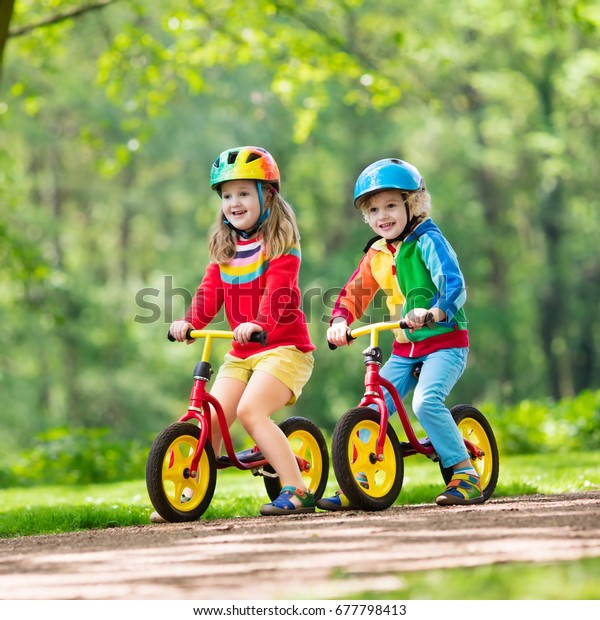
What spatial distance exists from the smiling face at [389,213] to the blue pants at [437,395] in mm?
722

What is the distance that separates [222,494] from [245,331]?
2.66 meters

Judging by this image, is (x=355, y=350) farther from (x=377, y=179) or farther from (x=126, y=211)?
(x=377, y=179)

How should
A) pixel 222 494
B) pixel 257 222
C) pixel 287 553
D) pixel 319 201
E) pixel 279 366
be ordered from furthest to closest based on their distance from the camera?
pixel 319 201 → pixel 222 494 → pixel 257 222 → pixel 279 366 → pixel 287 553

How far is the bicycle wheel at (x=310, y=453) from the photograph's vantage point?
19.7 feet

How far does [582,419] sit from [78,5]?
8.23 metres

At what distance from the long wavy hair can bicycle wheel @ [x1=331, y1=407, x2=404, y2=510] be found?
108cm

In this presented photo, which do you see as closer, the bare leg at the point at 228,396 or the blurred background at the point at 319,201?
the bare leg at the point at 228,396

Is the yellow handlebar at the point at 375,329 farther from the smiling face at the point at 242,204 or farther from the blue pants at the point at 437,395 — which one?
the smiling face at the point at 242,204

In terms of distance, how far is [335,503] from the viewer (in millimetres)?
5398

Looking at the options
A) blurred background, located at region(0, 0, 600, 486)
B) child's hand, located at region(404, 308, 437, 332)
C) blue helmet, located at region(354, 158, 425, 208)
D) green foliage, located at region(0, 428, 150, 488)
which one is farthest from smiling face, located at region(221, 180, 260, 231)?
blurred background, located at region(0, 0, 600, 486)

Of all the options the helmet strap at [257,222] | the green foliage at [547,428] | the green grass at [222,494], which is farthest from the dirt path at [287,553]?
the green foliage at [547,428]

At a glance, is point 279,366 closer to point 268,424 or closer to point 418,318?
point 268,424

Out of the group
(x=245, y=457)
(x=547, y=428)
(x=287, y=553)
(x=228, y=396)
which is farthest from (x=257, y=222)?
(x=547, y=428)

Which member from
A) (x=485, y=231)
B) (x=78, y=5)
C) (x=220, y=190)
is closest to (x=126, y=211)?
(x=485, y=231)
